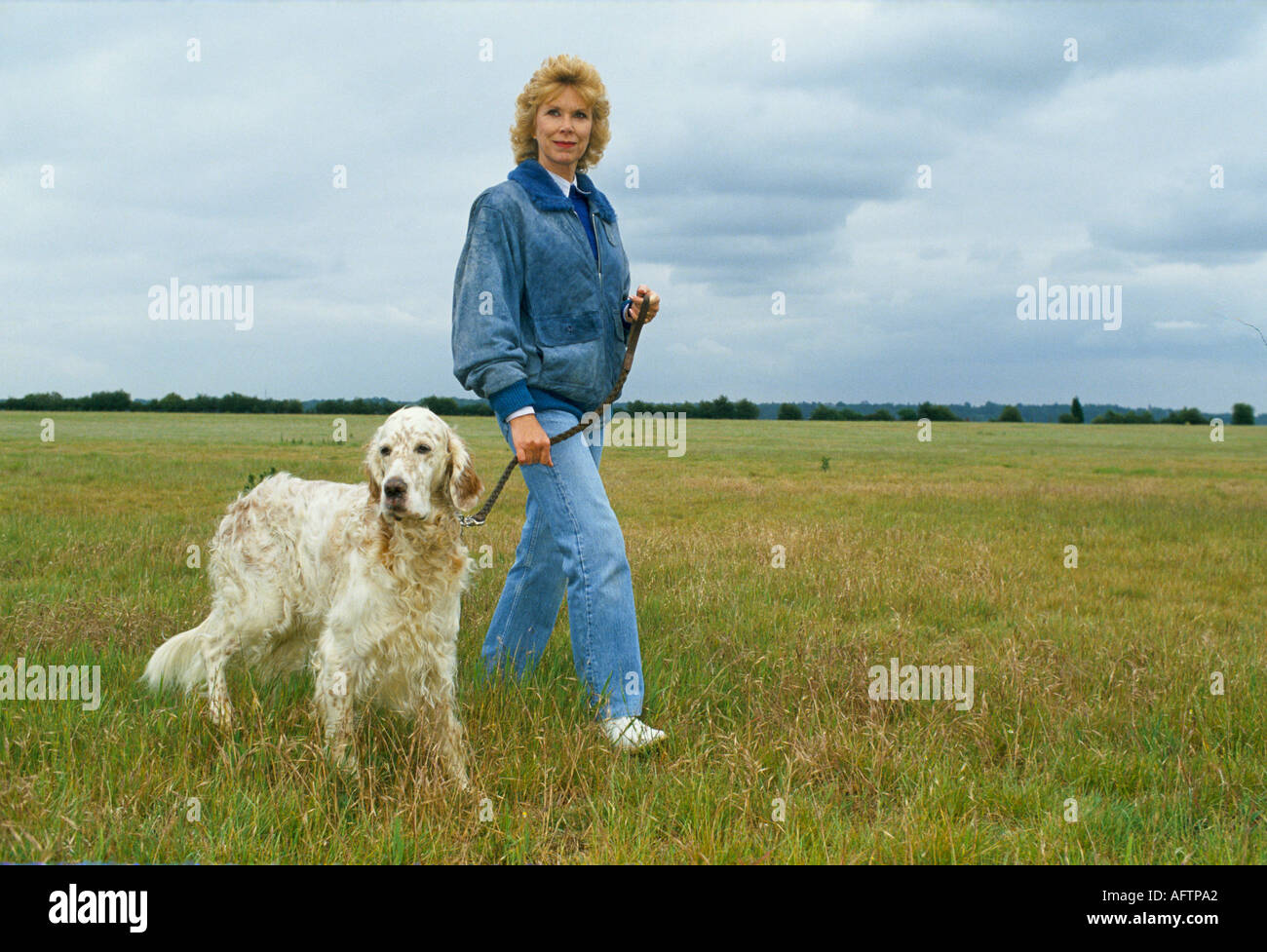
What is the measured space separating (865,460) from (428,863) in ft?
92.2

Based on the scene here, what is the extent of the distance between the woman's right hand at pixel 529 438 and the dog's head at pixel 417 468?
0.30 m

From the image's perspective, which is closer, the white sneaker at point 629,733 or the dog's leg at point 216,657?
the white sneaker at point 629,733

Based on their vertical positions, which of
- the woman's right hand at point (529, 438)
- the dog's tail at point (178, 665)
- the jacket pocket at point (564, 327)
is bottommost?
the dog's tail at point (178, 665)

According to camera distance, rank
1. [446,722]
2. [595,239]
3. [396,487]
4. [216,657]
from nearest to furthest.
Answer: [396,487], [446,722], [595,239], [216,657]

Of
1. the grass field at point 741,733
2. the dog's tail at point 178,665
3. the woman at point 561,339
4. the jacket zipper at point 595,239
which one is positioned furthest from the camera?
the dog's tail at point 178,665

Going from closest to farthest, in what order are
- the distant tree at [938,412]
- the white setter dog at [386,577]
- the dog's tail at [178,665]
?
the white setter dog at [386,577] → the dog's tail at [178,665] → the distant tree at [938,412]

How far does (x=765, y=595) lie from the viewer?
7.81 meters

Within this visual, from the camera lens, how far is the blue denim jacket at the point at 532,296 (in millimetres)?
4297

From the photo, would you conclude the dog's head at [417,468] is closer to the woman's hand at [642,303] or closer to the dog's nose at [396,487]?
the dog's nose at [396,487]

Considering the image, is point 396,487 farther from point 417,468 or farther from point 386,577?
point 386,577

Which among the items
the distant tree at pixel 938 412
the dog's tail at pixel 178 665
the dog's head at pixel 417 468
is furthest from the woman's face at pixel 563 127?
the distant tree at pixel 938 412

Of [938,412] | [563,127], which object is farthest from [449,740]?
[938,412]

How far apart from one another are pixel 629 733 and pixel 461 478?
1.43 metres

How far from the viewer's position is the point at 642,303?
4734 mm
